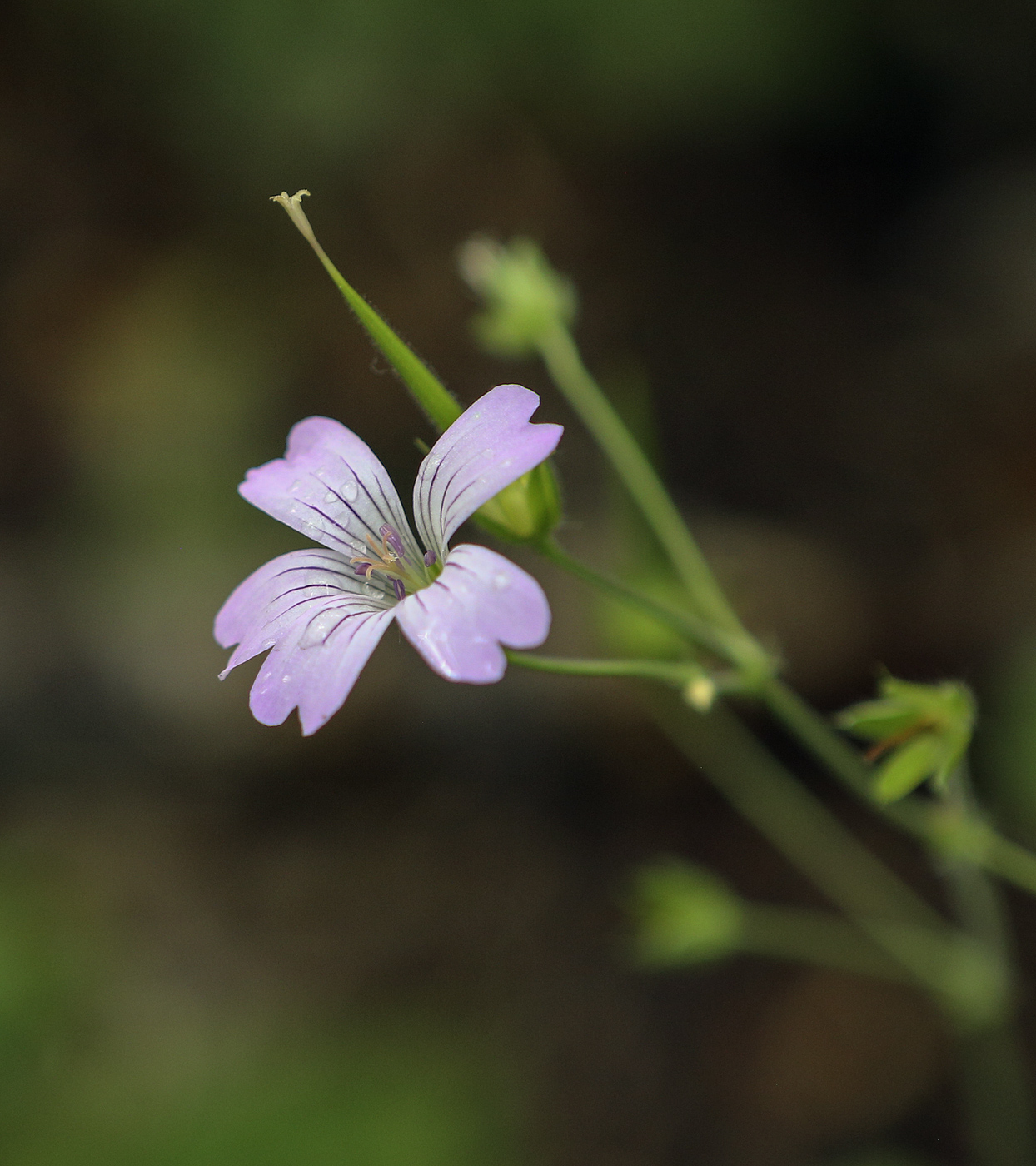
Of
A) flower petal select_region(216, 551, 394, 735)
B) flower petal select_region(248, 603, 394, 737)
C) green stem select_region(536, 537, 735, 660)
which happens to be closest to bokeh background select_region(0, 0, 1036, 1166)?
green stem select_region(536, 537, 735, 660)

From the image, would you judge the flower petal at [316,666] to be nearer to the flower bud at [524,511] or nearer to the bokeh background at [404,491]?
the flower bud at [524,511]

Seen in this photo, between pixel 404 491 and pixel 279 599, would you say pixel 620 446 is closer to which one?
pixel 279 599

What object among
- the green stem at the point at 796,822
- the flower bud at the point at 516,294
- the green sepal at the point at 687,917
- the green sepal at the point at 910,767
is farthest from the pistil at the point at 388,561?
the green stem at the point at 796,822

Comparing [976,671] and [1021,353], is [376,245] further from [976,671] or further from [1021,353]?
[976,671]

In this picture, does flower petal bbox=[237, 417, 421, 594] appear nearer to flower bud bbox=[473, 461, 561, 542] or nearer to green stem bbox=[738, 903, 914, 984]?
flower bud bbox=[473, 461, 561, 542]

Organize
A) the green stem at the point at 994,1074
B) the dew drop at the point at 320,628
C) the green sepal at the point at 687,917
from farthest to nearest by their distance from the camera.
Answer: the green stem at the point at 994,1074, the green sepal at the point at 687,917, the dew drop at the point at 320,628

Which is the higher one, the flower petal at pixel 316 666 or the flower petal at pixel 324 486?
the flower petal at pixel 324 486
